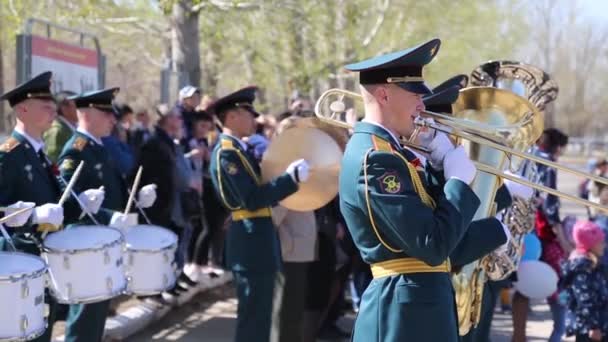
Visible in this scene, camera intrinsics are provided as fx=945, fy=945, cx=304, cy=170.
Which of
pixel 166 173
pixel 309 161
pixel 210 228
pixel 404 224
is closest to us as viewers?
pixel 404 224

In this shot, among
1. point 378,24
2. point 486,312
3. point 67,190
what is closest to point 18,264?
point 67,190

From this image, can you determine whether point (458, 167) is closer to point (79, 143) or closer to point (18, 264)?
point (18, 264)

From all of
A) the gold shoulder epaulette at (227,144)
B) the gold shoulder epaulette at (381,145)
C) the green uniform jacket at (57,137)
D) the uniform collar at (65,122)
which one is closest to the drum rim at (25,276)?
the gold shoulder epaulette at (227,144)

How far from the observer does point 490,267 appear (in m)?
5.09

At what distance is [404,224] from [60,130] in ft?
15.1

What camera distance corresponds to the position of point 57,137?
23.6 feet

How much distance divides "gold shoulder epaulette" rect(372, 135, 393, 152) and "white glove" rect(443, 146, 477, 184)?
8.7 inches

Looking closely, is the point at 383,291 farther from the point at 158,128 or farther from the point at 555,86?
the point at 158,128

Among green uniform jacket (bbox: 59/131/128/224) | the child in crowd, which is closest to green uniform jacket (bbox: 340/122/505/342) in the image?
green uniform jacket (bbox: 59/131/128/224)

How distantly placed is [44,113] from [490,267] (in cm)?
260

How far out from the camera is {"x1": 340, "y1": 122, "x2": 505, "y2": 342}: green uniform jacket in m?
3.22

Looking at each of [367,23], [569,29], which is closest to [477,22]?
[367,23]

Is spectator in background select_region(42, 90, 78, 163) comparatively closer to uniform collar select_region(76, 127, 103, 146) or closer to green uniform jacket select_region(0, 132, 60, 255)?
uniform collar select_region(76, 127, 103, 146)

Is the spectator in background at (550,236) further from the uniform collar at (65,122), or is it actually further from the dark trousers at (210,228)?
the uniform collar at (65,122)
